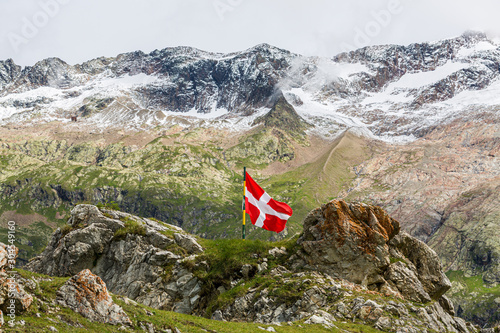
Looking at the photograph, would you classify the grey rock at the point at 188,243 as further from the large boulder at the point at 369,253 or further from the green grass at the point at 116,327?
the green grass at the point at 116,327

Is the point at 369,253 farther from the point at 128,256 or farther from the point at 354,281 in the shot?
the point at 128,256

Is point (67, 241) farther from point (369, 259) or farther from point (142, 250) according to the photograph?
point (369, 259)

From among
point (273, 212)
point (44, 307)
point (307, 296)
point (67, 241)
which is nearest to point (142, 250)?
point (67, 241)

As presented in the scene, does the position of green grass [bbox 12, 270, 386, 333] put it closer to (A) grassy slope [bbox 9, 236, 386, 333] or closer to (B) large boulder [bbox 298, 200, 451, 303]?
(A) grassy slope [bbox 9, 236, 386, 333]

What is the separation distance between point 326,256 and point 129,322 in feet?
83.6

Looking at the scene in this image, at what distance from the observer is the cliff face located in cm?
3509

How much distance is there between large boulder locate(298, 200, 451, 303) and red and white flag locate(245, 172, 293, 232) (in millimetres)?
4331

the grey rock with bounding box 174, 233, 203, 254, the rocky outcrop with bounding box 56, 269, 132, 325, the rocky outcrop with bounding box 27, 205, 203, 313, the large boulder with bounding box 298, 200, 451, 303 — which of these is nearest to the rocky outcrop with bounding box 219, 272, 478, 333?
the large boulder with bounding box 298, 200, 451, 303

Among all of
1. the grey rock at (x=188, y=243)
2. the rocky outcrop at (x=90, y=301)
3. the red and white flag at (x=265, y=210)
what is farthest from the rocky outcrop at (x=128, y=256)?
the rocky outcrop at (x=90, y=301)

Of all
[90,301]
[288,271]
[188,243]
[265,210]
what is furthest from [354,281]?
[90,301]

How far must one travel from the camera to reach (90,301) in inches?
906

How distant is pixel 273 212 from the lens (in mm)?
43562

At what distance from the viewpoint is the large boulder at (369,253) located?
134 feet

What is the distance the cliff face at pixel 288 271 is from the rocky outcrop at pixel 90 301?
15.9 meters
